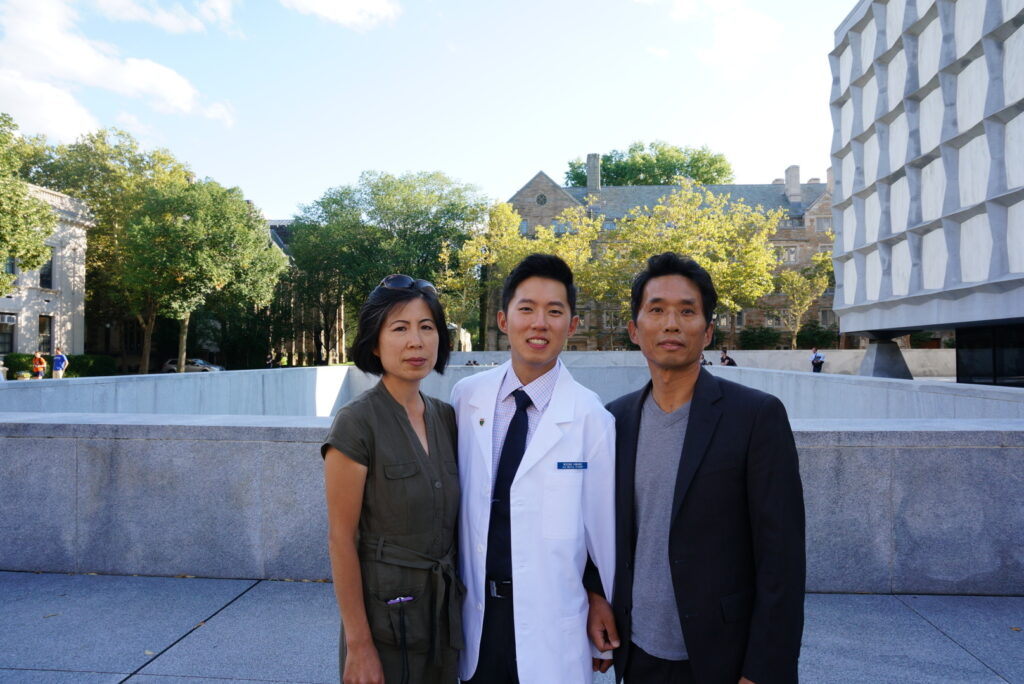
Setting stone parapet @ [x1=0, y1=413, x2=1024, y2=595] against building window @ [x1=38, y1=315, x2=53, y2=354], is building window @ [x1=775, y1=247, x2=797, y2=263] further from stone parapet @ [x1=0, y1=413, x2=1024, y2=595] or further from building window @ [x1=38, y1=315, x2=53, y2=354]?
stone parapet @ [x1=0, y1=413, x2=1024, y2=595]

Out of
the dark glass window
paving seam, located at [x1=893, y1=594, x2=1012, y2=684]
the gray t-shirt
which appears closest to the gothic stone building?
the dark glass window

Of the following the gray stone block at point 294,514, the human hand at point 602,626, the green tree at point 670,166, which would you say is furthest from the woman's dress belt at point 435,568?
the green tree at point 670,166

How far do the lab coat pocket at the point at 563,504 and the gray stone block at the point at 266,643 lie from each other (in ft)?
6.26

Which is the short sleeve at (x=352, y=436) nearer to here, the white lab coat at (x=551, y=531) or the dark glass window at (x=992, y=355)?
the white lab coat at (x=551, y=531)

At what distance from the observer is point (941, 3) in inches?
617

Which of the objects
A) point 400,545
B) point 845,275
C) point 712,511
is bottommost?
point 400,545

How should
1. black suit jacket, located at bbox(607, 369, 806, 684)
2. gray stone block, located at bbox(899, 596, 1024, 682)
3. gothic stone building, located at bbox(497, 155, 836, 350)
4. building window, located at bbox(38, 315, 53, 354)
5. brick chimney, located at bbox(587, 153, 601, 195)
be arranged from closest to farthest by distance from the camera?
black suit jacket, located at bbox(607, 369, 806, 684) < gray stone block, located at bbox(899, 596, 1024, 682) < building window, located at bbox(38, 315, 53, 354) < gothic stone building, located at bbox(497, 155, 836, 350) < brick chimney, located at bbox(587, 153, 601, 195)

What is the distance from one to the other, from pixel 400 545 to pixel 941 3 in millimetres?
18276

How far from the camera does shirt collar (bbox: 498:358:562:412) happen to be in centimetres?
251

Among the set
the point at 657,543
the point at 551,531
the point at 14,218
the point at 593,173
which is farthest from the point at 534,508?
the point at 593,173

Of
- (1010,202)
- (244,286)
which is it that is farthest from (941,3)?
(244,286)

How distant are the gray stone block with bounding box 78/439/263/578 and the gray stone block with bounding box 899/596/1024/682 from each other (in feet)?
14.4

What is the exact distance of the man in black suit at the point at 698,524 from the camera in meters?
2.13

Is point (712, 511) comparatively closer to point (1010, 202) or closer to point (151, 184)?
point (1010, 202)
